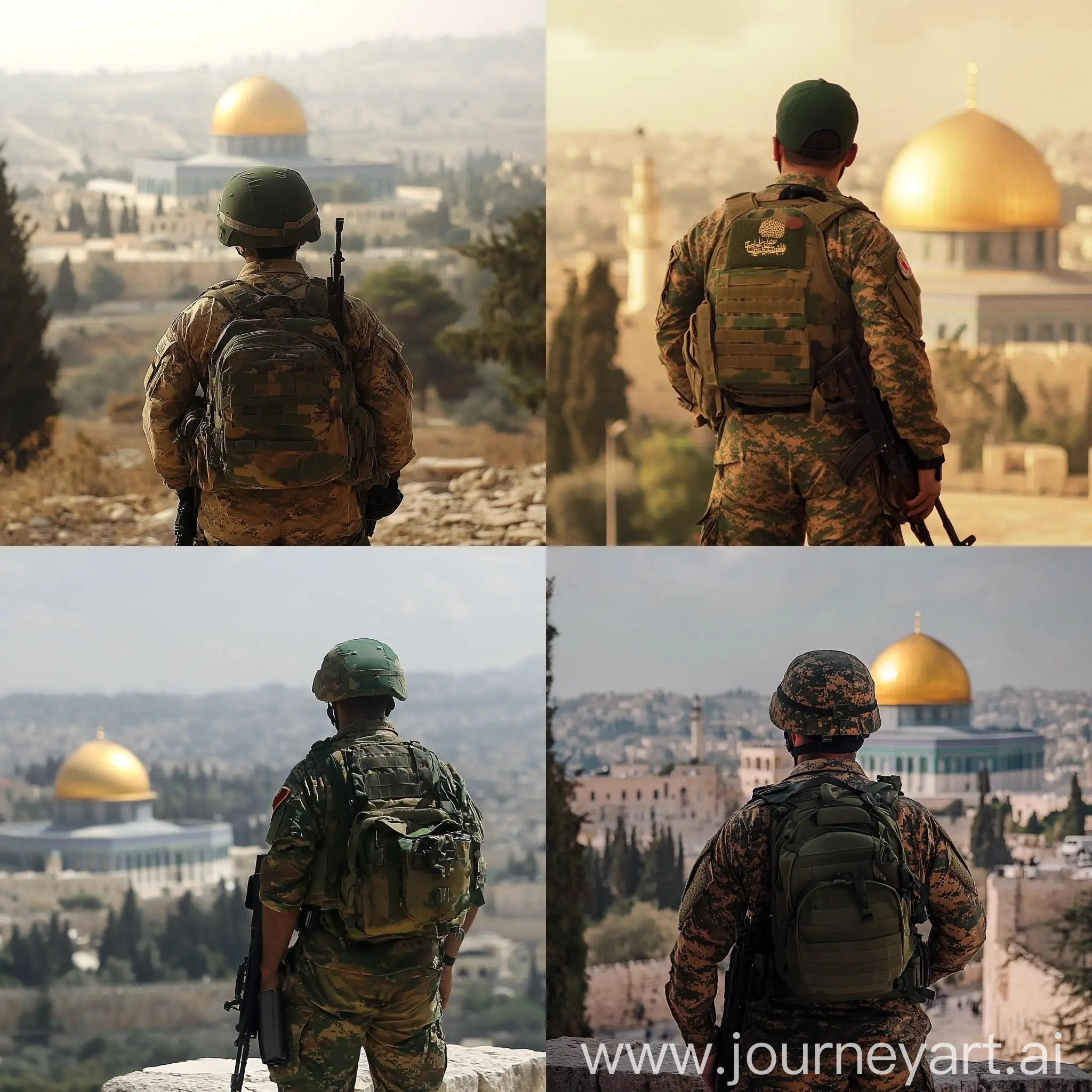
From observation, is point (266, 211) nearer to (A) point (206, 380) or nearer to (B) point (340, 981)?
(A) point (206, 380)

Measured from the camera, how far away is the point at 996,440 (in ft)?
41.6

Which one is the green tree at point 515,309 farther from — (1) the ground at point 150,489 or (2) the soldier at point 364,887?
(2) the soldier at point 364,887

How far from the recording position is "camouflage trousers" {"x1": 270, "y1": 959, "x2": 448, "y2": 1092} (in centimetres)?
Answer: 643

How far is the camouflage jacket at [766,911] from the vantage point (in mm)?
5898

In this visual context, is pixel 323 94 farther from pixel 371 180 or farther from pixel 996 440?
pixel 996 440

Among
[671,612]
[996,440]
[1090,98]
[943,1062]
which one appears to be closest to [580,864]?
Result: [671,612]

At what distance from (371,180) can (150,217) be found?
1523 millimetres

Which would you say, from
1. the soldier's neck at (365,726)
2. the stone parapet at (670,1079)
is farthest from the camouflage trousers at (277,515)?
the stone parapet at (670,1079)

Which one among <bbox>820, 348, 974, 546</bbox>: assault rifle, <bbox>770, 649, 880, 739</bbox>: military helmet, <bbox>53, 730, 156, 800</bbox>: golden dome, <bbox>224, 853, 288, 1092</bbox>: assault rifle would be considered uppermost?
<bbox>820, 348, 974, 546</bbox>: assault rifle

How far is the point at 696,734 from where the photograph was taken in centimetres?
1132

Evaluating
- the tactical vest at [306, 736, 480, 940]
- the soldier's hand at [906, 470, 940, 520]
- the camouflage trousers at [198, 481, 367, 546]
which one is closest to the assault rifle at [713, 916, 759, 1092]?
the tactical vest at [306, 736, 480, 940]

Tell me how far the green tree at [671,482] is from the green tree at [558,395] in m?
0.46

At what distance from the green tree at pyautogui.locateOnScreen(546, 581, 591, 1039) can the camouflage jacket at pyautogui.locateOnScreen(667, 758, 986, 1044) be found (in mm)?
5574

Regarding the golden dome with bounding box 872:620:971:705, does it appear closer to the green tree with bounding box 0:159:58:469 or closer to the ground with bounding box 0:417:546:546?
the ground with bounding box 0:417:546:546
